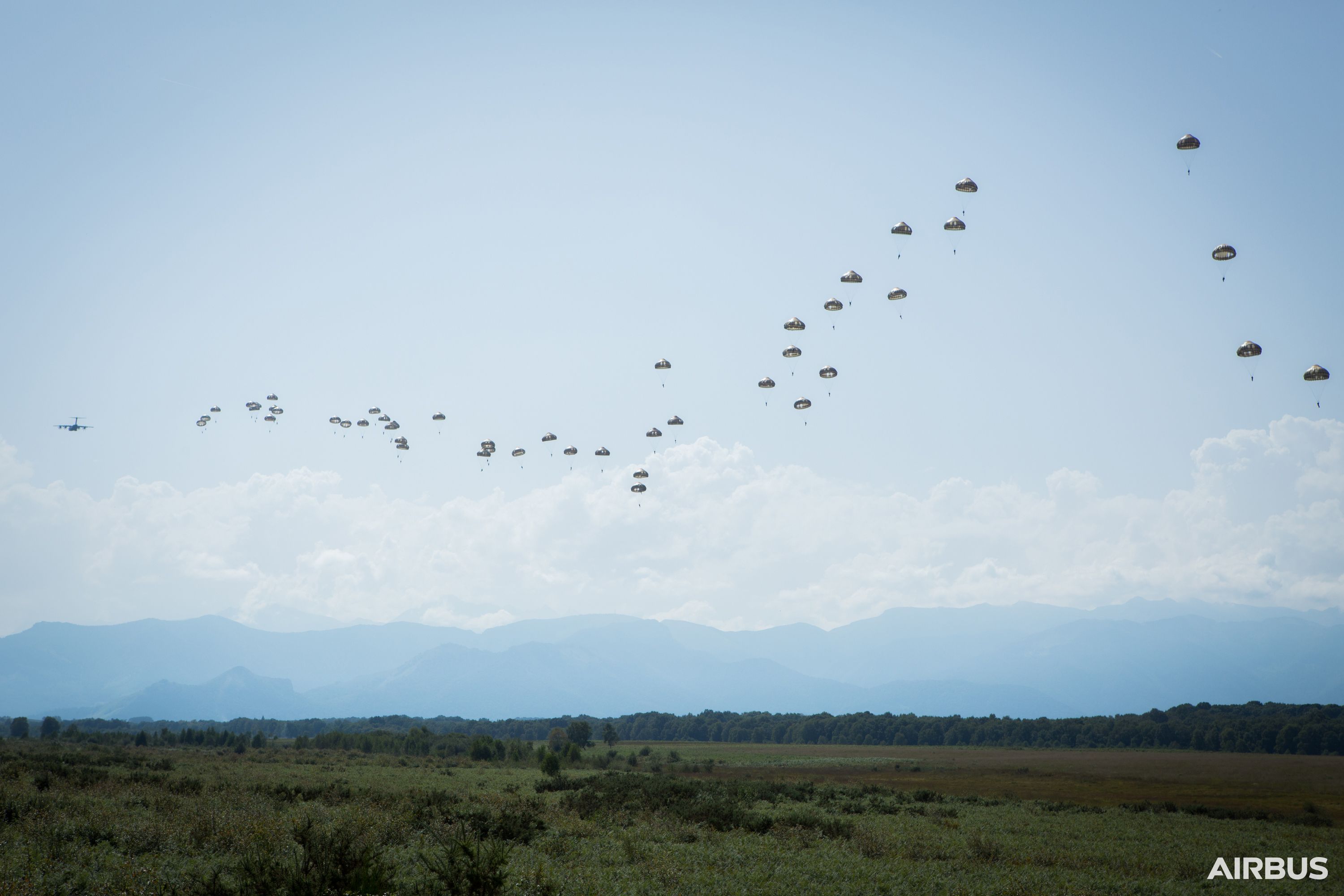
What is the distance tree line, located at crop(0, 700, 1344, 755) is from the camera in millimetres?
99062

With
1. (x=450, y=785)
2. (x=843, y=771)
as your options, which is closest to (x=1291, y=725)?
(x=843, y=771)

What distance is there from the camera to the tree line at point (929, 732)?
99062 millimetres

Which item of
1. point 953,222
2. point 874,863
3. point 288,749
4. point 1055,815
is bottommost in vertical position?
point 288,749

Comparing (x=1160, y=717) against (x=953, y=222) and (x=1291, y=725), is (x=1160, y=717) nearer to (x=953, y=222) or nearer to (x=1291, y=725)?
(x=1291, y=725)

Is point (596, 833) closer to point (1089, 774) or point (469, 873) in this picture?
point (469, 873)

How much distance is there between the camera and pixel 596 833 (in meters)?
28.9

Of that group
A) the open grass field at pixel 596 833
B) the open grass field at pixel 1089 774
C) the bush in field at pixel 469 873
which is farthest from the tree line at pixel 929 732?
the bush in field at pixel 469 873

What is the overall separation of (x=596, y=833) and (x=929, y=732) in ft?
388

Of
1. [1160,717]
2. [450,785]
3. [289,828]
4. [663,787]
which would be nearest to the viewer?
[289,828]

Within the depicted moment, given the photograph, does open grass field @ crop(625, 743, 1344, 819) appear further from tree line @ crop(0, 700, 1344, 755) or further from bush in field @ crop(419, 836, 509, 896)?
bush in field @ crop(419, 836, 509, 896)

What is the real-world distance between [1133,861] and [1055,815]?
15.5 metres

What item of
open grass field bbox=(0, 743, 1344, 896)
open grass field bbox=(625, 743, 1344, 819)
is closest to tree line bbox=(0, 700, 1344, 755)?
open grass field bbox=(625, 743, 1344, 819)

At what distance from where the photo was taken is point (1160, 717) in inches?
4742

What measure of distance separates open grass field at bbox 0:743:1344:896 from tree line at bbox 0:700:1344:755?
140ft
